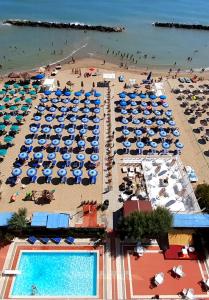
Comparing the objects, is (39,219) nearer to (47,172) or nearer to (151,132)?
(47,172)

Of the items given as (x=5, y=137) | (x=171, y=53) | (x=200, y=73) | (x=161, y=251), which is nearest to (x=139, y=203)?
(x=161, y=251)

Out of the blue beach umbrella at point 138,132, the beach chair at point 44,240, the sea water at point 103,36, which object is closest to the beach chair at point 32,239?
the beach chair at point 44,240

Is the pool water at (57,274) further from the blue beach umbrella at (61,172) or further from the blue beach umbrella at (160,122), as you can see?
the blue beach umbrella at (160,122)

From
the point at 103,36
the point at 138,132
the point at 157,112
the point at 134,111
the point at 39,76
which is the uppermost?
the point at 103,36

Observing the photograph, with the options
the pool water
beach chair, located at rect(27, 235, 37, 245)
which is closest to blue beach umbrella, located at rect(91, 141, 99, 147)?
beach chair, located at rect(27, 235, 37, 245)

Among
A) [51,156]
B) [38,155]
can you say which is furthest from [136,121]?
[38,155]

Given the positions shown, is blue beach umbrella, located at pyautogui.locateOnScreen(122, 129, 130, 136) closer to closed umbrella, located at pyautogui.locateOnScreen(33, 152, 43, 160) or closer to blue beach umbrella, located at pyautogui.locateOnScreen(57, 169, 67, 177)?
blue beach umbrella, located at pyautogui.locateOnScreen(57, 169, 67, 177)
